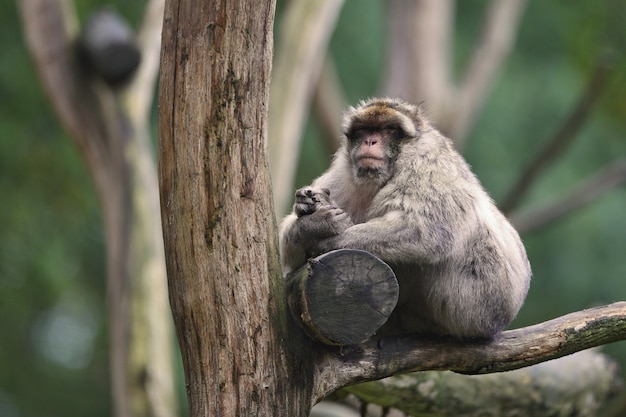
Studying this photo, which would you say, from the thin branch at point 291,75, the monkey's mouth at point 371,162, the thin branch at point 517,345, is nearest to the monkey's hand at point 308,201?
the monkey's mouth at point 371,162

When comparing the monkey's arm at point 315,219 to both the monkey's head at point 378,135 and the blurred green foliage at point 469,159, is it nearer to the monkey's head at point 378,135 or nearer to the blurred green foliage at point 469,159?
the monkey's head at point 378,135

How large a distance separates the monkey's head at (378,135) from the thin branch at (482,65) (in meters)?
6.28

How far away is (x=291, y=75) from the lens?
10195 millimetres

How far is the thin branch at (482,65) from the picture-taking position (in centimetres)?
1206

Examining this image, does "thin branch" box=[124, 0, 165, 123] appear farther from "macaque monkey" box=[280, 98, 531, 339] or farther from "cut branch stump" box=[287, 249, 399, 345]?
"cut branch stump" box=[287, 249, 399, 345]

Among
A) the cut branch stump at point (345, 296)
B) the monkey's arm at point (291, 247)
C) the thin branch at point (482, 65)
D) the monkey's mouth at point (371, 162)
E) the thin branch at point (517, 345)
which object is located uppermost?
the thin branch at point (482, 65)

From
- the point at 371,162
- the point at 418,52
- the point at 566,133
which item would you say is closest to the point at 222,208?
the point at 371,162

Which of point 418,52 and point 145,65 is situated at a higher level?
point 418,52

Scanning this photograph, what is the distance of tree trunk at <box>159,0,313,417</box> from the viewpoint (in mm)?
4441

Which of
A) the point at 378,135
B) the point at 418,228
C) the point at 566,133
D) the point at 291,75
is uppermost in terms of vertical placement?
the point at 291,75

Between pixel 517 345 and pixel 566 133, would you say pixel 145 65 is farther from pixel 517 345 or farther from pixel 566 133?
pixel 517 345

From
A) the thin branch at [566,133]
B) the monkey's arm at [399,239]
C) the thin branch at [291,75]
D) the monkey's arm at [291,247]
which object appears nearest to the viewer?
the monkey's arm at [399,239]

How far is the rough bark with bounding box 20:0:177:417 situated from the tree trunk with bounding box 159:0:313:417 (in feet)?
15.3

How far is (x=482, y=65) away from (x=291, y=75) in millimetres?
3199
